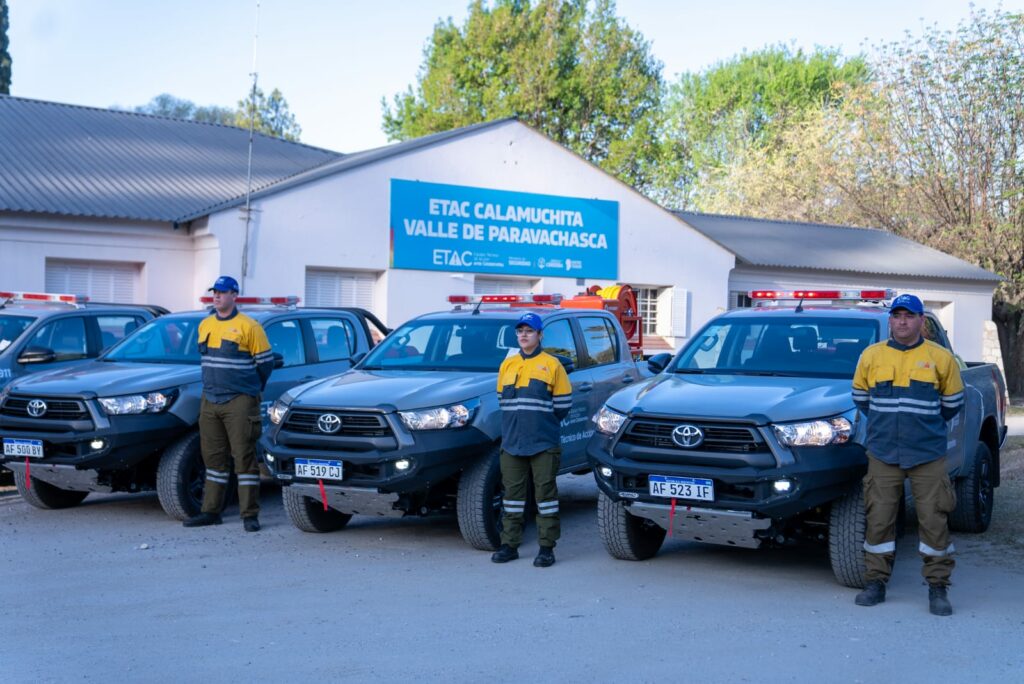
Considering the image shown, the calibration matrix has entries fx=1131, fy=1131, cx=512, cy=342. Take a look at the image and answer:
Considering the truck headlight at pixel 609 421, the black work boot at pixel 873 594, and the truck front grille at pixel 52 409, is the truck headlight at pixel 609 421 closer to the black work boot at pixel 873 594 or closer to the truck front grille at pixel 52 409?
the black work boot at pixel 873 594

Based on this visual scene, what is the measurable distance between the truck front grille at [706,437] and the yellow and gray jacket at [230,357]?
344 cm

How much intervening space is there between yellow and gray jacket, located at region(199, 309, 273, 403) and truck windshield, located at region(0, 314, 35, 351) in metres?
3.32

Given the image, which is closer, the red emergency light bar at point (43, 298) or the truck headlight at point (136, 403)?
the truck headlight at point (136, 403)

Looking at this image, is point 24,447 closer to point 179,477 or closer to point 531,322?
point 179,477

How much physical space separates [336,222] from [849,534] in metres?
16.3

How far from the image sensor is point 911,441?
6543 millimetres

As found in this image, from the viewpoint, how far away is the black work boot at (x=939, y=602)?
6515 millimetres

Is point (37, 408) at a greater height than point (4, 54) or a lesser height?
lesser

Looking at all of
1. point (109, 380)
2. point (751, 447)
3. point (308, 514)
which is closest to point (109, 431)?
point (109, 380)

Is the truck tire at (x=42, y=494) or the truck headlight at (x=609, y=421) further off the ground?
the truck headlight at (x=609, y=421)

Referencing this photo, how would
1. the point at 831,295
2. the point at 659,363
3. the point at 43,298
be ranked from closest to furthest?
1. the point at 659,363
2. the point at 831,295
3. the point at 43,298

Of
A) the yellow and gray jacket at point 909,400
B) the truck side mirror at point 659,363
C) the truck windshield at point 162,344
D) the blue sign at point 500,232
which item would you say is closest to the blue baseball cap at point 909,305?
the yellow and gray jacket at point 909,400

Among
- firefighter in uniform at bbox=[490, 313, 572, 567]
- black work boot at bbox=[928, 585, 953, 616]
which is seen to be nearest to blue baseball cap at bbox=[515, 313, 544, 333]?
firefighter in uniform at bbox=[490, 313, 572, 567]

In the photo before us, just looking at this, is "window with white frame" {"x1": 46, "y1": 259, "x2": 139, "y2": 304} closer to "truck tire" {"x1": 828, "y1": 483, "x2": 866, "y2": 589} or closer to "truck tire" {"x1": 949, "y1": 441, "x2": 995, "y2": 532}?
"truck tire" {"x1": 949, "y1": 441, "x2": 995, "y2": 532}
